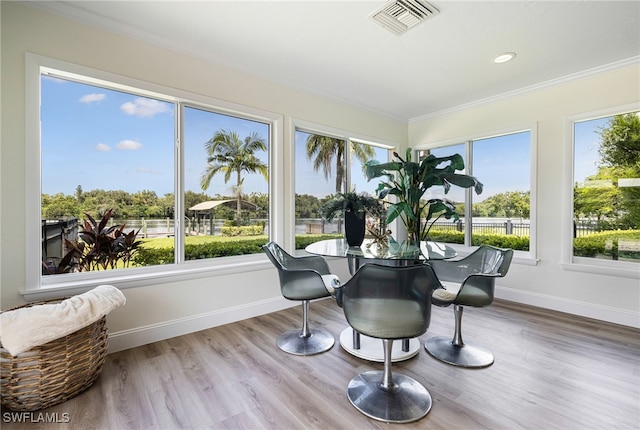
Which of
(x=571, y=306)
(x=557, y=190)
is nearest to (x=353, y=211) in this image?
(x=557, y=190)

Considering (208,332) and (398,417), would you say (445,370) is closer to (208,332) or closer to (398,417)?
(398,417)

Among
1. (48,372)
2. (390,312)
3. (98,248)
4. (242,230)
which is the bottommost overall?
(48,372)

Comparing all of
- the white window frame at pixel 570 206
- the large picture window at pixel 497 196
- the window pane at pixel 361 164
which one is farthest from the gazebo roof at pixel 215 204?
the white window frame at pixel 570 206

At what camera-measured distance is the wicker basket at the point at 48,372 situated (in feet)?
5.39

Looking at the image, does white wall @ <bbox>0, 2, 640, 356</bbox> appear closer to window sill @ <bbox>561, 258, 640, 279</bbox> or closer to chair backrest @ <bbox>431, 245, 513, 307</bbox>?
window sill @ <bbox>561, 258, 640, 279</bbox>

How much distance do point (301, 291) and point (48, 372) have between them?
5.46 feet

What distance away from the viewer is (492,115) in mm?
3971

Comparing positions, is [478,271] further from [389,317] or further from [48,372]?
[48,372]

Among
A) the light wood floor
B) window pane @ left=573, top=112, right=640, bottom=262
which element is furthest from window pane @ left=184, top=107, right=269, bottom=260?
window pane @ left=573, top=112, right=640, bottom=262

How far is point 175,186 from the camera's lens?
112 inches

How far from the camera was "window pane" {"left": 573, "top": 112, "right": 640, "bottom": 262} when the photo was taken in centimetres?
302

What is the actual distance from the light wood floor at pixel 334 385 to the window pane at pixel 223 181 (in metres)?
1.03

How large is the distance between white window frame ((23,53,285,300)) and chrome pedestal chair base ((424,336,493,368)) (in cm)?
193

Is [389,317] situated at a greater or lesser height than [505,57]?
lesser
